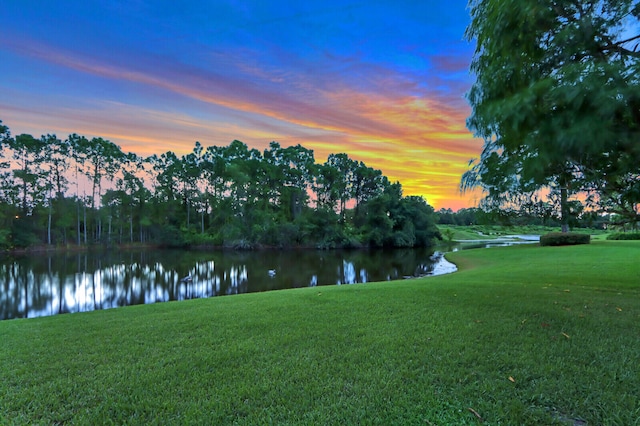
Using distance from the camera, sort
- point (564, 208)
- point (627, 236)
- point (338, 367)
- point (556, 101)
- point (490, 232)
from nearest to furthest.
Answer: point (556, 101) → point (338, 367) → point (564, 208) → point (627, 236) → point (490, 232)

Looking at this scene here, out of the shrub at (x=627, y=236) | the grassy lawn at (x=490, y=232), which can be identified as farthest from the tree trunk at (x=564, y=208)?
the shrub at (x=627, y=236)

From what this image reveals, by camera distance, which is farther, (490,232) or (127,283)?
(490,232)

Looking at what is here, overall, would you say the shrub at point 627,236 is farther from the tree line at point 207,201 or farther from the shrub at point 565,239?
the tree line at point 207,201

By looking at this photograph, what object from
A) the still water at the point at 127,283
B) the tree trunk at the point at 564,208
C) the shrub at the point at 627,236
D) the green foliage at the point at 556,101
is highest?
the green foliage at the point at 556,101

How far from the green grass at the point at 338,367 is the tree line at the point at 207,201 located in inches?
1276

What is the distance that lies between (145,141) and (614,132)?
19070 millimetres

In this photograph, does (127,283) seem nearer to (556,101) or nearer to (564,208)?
(564,208)

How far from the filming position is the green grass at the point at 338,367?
228 centimetres

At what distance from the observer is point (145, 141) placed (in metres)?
16.9

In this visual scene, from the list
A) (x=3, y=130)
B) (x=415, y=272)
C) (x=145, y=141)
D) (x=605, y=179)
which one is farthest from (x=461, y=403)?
(x=3, y=130)

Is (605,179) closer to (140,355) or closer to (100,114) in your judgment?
(140,355)

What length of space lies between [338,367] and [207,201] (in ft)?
149

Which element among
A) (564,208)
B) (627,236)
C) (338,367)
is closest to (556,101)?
(564,208)

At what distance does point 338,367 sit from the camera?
2.95m
